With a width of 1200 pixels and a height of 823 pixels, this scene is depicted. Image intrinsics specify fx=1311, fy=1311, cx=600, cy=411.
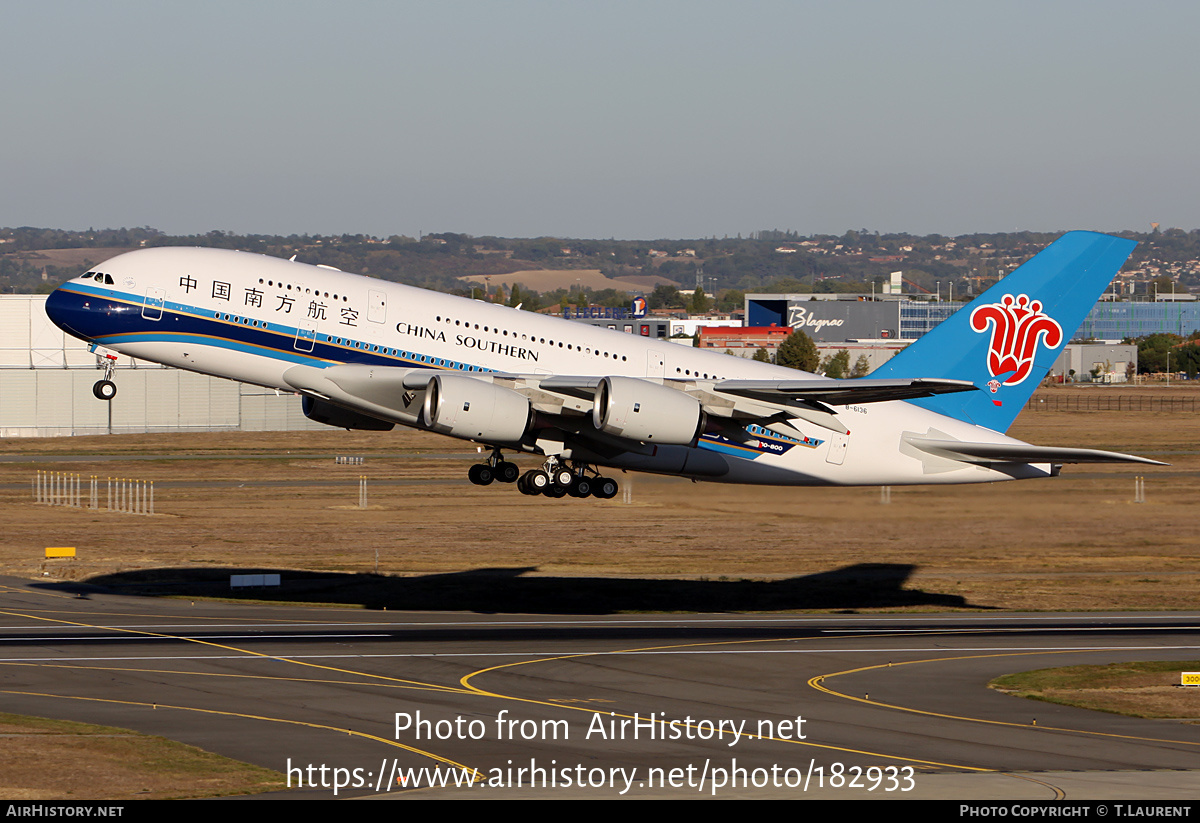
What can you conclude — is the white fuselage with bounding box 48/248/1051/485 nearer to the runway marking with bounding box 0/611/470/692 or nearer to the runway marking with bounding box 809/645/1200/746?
the runway marking with bounding box 809/645/1200/746

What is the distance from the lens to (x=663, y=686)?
39.9m

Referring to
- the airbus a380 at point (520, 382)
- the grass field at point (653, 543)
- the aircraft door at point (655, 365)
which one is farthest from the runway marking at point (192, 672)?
the grass field at point (653, 543)

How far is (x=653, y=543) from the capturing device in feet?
240

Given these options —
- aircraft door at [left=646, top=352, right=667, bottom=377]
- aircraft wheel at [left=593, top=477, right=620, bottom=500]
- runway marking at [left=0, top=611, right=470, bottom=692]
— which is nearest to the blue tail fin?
aircraft door at [left=646, top=352, right=667, bottom=377]

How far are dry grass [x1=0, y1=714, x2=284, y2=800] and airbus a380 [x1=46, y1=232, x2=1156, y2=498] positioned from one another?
13.4 meters

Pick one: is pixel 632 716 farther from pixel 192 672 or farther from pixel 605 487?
A: pixel 192 672

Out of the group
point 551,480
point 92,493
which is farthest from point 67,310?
point 92,493

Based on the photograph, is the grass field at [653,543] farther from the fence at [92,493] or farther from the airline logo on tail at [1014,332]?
the airline logo on tail at [1014,332]

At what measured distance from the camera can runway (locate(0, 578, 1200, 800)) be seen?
96.1 feet

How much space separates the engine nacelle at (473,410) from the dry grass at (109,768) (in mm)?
13051

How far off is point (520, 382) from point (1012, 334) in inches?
786
